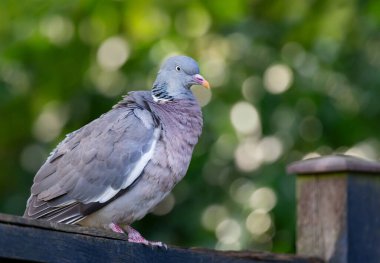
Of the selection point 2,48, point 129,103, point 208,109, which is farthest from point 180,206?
point 129,103

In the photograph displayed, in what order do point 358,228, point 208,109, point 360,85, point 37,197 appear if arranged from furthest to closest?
point 360,85
point 208,109
point 37,197
point 358,228

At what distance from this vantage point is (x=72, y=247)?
238 centimetres

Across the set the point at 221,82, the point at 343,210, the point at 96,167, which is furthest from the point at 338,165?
the point at 221,82

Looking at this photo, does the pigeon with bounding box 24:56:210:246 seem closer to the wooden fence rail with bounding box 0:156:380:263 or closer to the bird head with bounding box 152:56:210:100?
the bird head with bounding box 152:56:210:100

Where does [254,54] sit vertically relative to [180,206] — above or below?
above

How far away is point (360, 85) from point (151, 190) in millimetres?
2418

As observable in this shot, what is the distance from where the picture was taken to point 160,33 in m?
5.21

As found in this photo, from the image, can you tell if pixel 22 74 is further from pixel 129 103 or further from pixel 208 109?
pixel 129 103

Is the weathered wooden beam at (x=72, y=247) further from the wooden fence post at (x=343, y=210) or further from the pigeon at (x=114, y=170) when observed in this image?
the pigeon at (x=114, y=170)

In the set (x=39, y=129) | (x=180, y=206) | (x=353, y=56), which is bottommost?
(x=180, y=206)

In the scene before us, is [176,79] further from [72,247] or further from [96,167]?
[72,247]

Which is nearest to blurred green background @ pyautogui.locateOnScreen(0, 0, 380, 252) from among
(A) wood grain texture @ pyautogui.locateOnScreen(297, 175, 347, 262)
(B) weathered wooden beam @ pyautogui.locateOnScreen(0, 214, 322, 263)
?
(A) wood grain texture @ pyautogui.locateOnScreen(297, 175, 347, 262)

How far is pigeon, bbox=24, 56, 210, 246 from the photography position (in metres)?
3.38

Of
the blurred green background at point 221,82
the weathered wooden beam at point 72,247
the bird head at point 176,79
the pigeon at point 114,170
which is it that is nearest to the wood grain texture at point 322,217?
the weathered wooden beam at point 72,247
